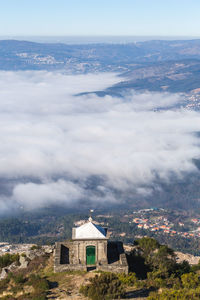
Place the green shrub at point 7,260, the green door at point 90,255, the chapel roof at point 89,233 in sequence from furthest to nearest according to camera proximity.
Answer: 1. the green shrub at point 7,260
2. the green door at point 90,255
3. the chapel roof at point 89,233

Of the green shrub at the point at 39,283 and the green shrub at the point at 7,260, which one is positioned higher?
the green shrub at the point at 39,283

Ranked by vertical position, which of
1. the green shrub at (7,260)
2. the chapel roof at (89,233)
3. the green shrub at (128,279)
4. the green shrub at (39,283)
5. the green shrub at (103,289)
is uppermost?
the chapel roof at (89,233)

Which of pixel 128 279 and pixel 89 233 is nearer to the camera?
pixel 128 279

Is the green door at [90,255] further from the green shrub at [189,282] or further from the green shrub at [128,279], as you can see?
the green shrub at [189,282]

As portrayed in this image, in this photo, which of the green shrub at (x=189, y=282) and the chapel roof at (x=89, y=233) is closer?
the green shrub at (x=189, y=282)

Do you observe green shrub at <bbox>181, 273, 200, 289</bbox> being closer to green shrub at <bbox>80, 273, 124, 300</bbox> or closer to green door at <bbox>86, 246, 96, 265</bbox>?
green shrub at <bbox>80, 273, 124, 300</bbox>

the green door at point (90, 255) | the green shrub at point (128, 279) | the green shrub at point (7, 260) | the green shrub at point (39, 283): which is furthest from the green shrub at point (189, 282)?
the green shrub at point (7, 260)

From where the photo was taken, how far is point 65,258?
1869 inches

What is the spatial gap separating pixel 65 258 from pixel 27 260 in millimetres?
6870

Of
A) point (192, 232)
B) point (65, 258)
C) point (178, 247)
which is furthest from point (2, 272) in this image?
point (192, 232)

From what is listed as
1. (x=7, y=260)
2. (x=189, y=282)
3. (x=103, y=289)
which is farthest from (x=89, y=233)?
(x=7, y=260)

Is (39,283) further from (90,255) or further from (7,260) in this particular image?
(7,260)

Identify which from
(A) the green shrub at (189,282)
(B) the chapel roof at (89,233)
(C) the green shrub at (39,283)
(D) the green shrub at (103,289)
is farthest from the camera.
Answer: (B) the chapel roof at (89,233)

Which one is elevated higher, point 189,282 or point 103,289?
point 103,289
